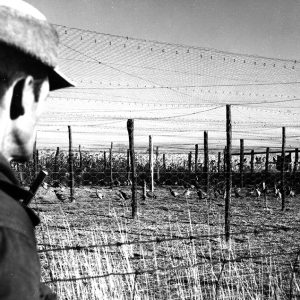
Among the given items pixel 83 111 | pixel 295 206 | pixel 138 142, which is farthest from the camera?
pixel 138 142

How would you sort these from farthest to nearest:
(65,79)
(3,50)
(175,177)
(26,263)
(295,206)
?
(175,177) < (295,206) < (65,79) < (3,50) < (26,263)

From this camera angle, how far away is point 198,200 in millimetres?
12492

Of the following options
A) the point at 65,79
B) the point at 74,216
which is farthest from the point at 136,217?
the point at 65,79

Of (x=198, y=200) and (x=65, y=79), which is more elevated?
(x=65, y=79)

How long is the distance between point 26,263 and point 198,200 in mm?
12056

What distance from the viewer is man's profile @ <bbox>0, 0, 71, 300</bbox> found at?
0.62 meters

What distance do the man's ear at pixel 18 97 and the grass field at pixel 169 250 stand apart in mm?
1634

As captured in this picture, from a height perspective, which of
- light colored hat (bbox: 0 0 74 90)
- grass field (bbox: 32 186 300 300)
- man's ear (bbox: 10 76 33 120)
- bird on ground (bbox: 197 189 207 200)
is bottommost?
bird on ground (bbox: 197 189 207 200)

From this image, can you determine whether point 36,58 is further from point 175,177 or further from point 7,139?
point 175,177

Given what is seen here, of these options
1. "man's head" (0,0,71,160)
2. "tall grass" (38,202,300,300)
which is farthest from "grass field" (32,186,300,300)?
"man's head" (0,0,71,160)

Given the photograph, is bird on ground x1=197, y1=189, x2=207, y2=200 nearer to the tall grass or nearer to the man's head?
the tall grass

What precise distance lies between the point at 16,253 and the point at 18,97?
0.33m

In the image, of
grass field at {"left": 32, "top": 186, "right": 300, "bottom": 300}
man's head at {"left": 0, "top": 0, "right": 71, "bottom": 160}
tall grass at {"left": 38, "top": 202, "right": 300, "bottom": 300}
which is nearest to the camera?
man's head at {"left": 0, "top": 0, "right": 71, "bottom": 160}

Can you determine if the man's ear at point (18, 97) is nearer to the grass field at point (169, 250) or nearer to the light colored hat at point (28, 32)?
the light colored hat at point (28, 32)
